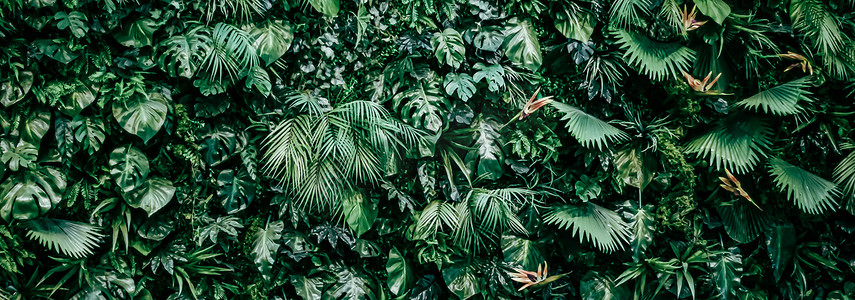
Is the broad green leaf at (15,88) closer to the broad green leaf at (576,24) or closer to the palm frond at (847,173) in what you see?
the broad green leaf at (576,24)

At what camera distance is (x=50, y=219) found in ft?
9.59

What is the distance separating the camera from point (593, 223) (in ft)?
10.2

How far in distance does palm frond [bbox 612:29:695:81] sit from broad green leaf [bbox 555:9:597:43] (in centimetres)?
13

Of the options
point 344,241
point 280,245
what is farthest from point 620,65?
point 280,245

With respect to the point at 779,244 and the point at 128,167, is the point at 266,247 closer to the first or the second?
the point at 128,167

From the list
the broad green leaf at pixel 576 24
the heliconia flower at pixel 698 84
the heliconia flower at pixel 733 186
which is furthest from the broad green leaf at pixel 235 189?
the heliconia flower at pixel 733 186

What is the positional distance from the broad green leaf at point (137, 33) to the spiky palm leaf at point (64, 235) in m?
0.87

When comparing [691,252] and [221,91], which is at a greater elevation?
[221,91]

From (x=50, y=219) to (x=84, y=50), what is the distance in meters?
0.79

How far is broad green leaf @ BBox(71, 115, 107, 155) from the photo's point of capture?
2902 mm

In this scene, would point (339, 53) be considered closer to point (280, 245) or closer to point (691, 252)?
point (280, 245)

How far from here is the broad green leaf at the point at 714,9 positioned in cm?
316

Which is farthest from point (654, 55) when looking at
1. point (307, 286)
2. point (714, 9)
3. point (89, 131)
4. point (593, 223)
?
point (89, 131)

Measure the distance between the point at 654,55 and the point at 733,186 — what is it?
2.55 ft
